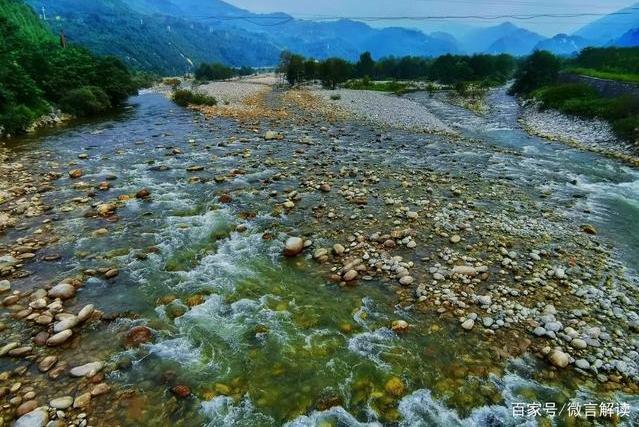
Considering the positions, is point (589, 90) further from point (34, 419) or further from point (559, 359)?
point (34, 419)

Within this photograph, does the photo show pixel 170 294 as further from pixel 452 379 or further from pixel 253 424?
pixel 452 379

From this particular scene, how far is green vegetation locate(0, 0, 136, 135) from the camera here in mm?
28625

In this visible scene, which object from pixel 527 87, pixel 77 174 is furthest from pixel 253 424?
pixel 527 87

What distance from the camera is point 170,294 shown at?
30.1 ft

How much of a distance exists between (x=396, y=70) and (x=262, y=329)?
143 meters

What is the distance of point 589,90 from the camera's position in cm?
4322

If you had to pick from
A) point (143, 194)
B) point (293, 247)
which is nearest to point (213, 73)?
point (143, 194)

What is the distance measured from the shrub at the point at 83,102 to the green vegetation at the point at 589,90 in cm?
4904

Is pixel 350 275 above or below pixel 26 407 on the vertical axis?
above

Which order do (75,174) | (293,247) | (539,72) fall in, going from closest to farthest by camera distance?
(293,247)
(75,174)
(539,72)

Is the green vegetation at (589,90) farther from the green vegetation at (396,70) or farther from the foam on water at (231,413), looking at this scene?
the foam on water at (231,413)

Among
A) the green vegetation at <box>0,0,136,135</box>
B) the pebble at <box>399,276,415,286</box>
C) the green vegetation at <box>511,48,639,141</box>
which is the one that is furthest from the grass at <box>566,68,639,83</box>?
the green vegetation at <box>0,0,136,135</box>

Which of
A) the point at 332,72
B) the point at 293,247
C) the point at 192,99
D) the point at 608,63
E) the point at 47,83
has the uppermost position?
the point at 608,63

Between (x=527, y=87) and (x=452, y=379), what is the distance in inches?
3074
